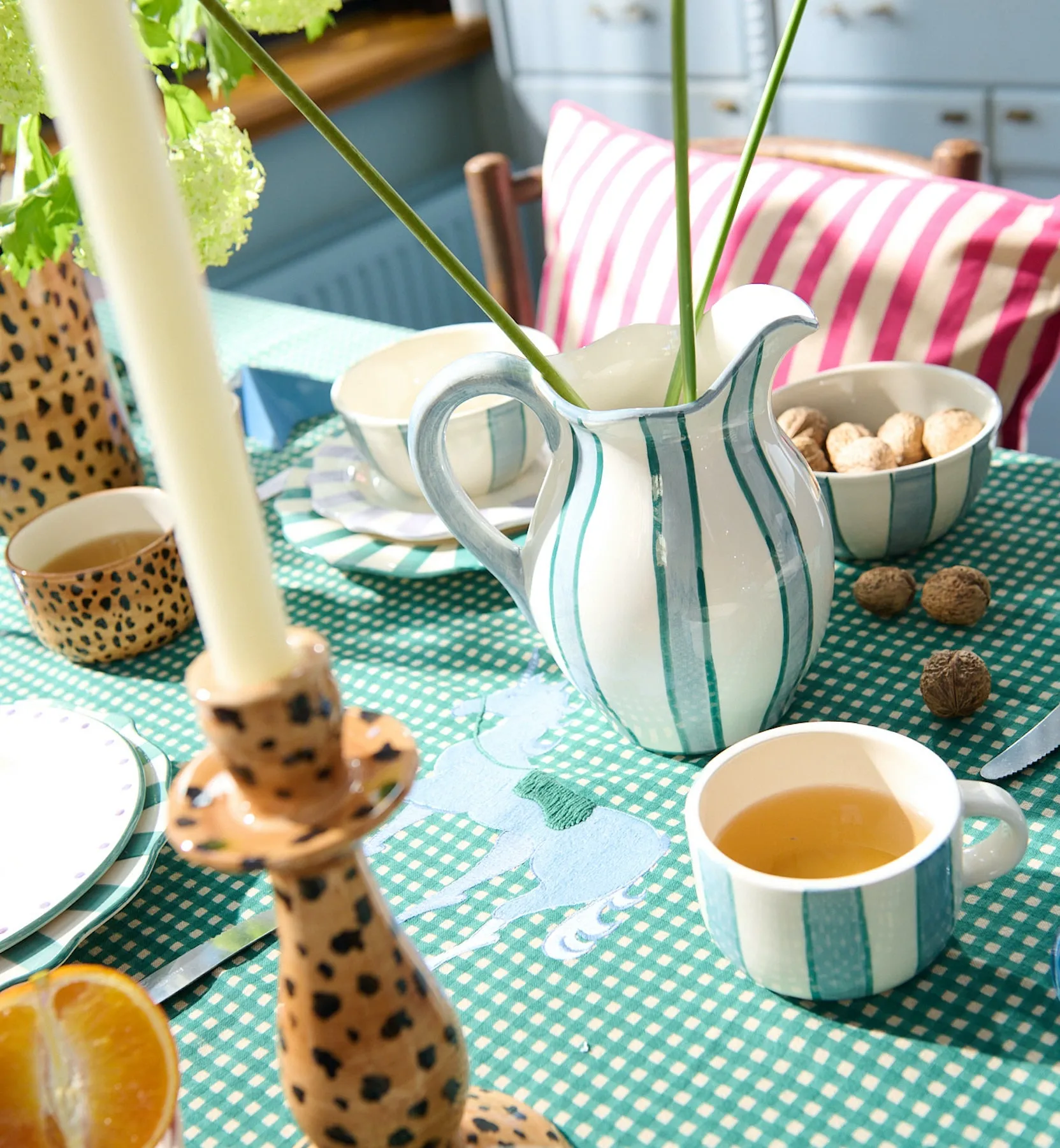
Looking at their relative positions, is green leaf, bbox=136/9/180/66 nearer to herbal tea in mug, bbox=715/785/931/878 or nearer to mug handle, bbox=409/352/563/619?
mug handle, bbox=409/352/563/619

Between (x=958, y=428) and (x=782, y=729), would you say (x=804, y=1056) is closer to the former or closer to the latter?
(x=782, y=729)

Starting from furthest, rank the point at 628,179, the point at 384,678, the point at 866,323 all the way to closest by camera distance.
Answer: the point at 628,179 < the point at 866,323 < the point at 384,678

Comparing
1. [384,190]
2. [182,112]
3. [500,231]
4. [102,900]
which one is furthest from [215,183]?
[500,231]

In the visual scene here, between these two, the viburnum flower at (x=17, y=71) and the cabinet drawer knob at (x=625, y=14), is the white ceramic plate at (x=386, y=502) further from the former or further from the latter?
the cabinet drawer knob at (x=625, y=14)

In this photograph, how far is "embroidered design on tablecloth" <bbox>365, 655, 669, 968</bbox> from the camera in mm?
581

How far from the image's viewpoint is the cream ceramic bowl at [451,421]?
33.8 inches

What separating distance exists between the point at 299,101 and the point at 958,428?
48cm

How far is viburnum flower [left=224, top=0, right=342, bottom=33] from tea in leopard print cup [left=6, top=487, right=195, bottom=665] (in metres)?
0.30

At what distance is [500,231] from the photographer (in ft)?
4.59

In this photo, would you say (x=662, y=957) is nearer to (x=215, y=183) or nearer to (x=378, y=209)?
(x=215, y=183)

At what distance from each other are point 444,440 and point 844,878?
0.98 ft

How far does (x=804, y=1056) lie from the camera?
491 millimetres

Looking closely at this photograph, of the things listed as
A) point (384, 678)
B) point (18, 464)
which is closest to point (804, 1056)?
point (384, 678)

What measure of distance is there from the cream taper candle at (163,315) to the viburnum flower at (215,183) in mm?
508
